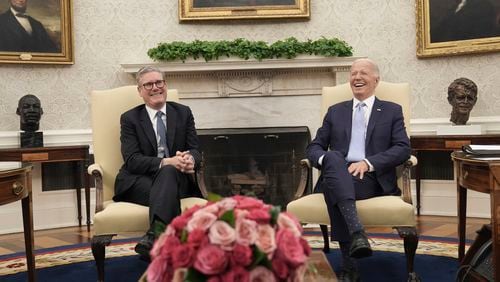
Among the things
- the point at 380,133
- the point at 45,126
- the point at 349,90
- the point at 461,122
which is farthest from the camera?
the point at 45,126

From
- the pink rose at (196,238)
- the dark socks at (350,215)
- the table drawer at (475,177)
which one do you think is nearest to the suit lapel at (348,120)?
the dark socks at (350,215)

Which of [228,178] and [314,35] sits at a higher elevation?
[314,35]

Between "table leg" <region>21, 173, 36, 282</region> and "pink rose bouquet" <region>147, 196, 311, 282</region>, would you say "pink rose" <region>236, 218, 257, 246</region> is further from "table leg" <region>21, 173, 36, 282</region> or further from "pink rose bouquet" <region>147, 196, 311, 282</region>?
"table leg" <region>21, 173, 36, 282</region>

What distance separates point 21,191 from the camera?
3059 mm

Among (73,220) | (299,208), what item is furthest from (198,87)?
(299,208)

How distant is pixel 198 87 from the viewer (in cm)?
622

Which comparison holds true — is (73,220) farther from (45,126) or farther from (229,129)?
(229,129)

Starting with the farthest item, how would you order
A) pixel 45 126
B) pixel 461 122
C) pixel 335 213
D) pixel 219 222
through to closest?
pixel 45 126 < pixel 461 122 < pixel 335 213 < pixel 219 222

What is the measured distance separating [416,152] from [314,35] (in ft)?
5.85

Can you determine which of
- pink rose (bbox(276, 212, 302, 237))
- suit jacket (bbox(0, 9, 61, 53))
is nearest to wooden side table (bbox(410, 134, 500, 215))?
suit jacket (bbox(0, 9, 61, 53))

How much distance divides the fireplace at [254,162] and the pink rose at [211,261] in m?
4.68

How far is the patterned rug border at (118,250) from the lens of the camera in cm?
421

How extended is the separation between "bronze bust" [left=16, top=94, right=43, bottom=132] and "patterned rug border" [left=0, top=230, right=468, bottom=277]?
148 centimetres

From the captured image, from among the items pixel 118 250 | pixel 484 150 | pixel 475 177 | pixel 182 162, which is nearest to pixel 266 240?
pixel 475 177
